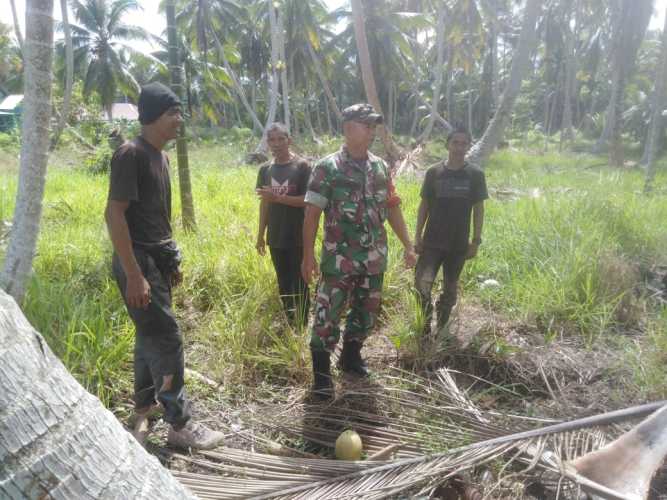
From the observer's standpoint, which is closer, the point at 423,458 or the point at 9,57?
the point at 423,458

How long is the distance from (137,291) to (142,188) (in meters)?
0.46

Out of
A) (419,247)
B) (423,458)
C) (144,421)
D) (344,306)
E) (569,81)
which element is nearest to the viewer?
(423,458)

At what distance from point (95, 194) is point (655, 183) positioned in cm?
1030

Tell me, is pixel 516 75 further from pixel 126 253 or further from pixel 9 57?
pixel 9 57

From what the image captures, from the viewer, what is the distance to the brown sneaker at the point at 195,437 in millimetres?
2311

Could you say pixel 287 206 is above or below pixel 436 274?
above

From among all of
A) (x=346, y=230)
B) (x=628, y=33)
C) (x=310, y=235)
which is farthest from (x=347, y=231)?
(x=628, y=33)

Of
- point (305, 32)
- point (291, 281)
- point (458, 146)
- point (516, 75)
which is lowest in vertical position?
point (291, 281)

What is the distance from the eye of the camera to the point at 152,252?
221 cm

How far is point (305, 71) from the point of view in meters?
26.2

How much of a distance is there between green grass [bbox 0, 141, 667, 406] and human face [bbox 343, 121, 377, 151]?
4.22 ft

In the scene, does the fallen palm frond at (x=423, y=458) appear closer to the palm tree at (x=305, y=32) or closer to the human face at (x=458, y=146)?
the human face at (x=458, y=146)

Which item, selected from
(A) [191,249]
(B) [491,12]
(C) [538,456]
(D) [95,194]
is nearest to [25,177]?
(A) [191,249]

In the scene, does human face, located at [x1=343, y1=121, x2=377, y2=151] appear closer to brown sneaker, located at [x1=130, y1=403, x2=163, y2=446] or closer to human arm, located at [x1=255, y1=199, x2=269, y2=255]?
human arm, located at [x1=255, y1=199, x2=269, y2=255]
